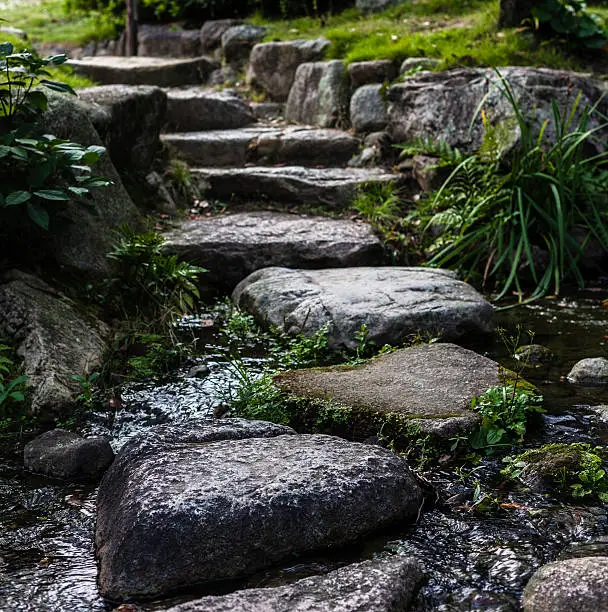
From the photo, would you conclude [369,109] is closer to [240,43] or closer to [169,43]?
[240,43]

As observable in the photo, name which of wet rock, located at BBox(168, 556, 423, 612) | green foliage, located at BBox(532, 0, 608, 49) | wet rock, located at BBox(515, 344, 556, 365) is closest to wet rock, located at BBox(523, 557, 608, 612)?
wet rock, located at BBox(168, 556, 423, 612)

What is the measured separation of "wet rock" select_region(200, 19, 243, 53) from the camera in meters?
9.77

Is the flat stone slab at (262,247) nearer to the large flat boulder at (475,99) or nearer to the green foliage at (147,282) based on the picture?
the green foliage at (147,282)

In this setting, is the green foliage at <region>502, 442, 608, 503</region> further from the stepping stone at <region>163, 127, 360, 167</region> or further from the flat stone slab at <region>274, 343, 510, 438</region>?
the stepping stone at <region>163, 127, 360, 167</region>

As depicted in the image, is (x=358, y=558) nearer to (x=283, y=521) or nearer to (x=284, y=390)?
(x=283, y=521)

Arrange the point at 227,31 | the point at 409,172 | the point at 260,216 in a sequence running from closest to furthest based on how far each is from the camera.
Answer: the point at 260,216 < the point at 409,172 < the point at 227,31

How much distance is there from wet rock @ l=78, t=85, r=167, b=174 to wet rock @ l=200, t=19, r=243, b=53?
3.89 metres

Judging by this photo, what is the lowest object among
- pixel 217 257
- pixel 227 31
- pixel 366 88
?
pixel 217 257

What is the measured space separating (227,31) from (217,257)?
504 centimetres

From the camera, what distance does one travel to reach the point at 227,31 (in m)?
9.43

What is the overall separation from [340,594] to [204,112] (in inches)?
246

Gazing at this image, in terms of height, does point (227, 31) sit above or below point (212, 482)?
above

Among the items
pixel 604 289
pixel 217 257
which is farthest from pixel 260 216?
pixel 604 289

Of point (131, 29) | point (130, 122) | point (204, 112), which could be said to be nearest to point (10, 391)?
point (130, 122)
